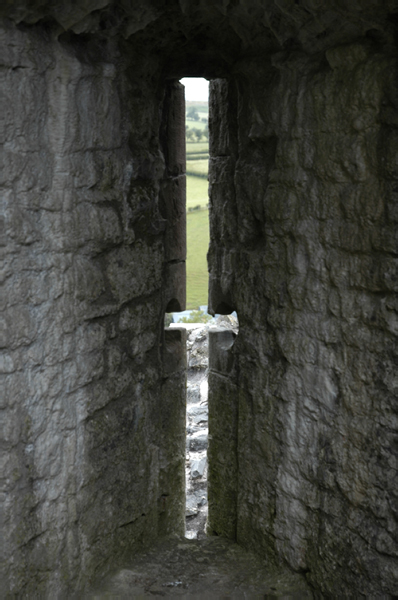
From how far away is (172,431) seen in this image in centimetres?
367

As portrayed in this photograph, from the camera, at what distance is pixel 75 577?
2.75 m

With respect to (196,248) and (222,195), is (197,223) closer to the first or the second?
(196,248)

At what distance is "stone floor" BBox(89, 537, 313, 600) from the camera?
9.45ft

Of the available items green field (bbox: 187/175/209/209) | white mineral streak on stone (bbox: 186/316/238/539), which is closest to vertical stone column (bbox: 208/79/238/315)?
white mineral streak on stone (bbox: 186/316/238/539)

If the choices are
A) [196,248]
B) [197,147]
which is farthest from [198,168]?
[196,248]

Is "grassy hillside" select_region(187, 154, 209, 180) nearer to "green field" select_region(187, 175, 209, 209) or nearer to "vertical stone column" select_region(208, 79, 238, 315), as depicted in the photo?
"green field" select_region(187, 175, 209, 209)

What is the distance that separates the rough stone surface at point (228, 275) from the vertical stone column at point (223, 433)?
135 millimetres

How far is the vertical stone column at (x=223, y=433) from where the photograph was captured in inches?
136

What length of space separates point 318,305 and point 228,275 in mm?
800

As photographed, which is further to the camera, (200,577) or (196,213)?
(196,213)

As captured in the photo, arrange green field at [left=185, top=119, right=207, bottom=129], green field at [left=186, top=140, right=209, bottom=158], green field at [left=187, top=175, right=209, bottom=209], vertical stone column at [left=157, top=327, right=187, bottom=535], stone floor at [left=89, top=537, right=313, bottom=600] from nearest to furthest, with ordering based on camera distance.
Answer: stone floor at [left=89, top=537, right=313, bottom=600], vertical stone column at [left=157, top=327, right=187, bottom=535], green field at [left=187, top=175, right=209, bottom=209], green field at [left=186, top=140, right=209, bottom=158], green field at [left=185, top=119, right=207, bottom=129]

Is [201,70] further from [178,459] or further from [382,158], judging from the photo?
[178,459]

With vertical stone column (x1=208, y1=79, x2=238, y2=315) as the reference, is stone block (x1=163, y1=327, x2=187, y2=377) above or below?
below

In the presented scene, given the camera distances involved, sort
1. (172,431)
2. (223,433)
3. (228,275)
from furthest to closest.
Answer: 1. (172,431)
2. (223,433)
3. (228,275)
